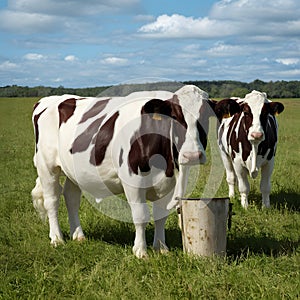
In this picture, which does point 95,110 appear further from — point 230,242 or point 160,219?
point 230,242

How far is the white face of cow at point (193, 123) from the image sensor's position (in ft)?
17.0

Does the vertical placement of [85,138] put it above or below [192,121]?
below

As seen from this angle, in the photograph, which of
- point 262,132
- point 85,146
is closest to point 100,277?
point 85,146

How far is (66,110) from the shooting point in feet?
21.8

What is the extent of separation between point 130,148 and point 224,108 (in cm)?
120

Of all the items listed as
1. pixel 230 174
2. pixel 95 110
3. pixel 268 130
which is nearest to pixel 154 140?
pixel 95 110

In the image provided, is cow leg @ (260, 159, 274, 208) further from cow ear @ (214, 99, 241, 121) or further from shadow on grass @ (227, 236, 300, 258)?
cow ear @ (214, 99, 241, 121)

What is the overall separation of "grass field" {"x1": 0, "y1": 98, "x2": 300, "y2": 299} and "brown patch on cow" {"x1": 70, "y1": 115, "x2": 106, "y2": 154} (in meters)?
1.18

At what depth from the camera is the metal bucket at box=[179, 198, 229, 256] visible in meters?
5.57

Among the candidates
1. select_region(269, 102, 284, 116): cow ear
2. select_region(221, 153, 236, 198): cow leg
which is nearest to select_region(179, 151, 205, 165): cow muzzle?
select_region(269, 102, 284, 116): cow ear

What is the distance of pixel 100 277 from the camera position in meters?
5.27

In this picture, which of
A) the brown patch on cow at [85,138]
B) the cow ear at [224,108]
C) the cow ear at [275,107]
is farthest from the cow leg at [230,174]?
the brown patch on cow at [85,138]

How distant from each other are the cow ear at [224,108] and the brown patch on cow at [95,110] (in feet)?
4.48

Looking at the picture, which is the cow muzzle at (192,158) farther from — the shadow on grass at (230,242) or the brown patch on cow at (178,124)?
the shadow on grass at (230,242)
